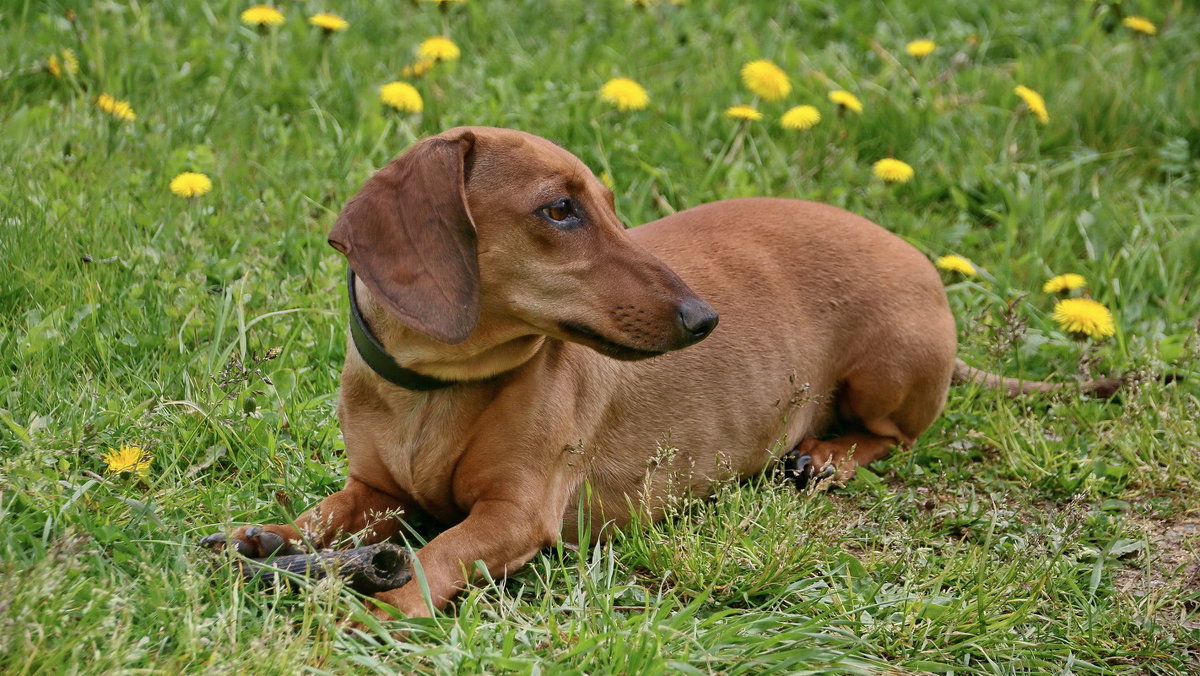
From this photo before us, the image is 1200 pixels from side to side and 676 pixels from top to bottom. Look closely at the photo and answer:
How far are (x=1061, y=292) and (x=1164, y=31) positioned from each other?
2.64 m

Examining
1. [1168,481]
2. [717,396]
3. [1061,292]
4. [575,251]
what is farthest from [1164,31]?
[575,251]

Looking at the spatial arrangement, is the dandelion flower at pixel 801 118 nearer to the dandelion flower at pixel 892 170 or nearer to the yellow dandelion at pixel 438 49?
the dandelion flower at pixel 892 170

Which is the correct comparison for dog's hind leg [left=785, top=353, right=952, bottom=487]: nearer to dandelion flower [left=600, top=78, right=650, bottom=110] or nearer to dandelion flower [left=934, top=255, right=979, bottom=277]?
dandelion flower [left=934, top=255, right=979, bottom=277]

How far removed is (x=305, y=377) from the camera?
3.88 metres

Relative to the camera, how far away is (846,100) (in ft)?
17.8

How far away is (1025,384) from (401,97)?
256 centimetres

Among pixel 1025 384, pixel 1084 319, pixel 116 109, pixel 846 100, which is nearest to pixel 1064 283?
pixel 1084 319

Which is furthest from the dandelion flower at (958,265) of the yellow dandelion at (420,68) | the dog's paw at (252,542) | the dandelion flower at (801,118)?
the dog's paw at (252,542)

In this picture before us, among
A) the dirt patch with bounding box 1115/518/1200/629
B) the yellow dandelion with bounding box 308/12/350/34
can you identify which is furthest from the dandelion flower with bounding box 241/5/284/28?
the dirt patch with bounding box 1115/518/1200/629

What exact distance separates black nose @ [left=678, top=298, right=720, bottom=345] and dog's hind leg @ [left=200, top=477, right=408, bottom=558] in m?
0.82

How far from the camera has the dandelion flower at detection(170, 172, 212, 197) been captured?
437 centimetres

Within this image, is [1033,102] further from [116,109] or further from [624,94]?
[116,109]

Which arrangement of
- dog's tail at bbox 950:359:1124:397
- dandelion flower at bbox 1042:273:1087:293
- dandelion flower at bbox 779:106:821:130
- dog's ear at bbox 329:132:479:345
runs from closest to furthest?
dog's ear at bbox 329:132:479:345 < dog's tail at bbox 950:359:1124:397 < dandelion flower at bbox 1042:273:1087:293 < dandelion flower at bbox 779:106:821:130

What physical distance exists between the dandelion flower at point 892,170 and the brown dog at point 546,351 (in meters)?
1.31
